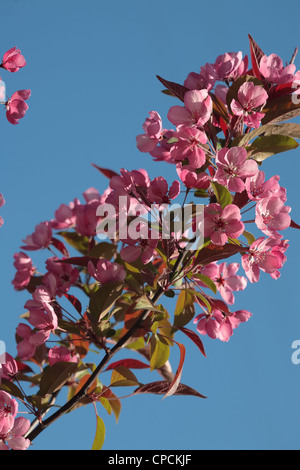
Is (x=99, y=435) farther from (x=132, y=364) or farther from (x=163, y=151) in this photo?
(x=163, y=151)

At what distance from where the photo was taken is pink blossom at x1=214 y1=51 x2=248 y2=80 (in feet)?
4.43

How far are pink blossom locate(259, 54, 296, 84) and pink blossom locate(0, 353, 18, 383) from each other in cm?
96

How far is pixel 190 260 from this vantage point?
1322 millimetres

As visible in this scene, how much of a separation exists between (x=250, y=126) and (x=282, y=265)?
0.33m

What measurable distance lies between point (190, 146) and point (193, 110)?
0.08 meters

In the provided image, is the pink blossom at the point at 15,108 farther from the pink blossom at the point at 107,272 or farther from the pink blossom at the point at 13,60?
the pink blossom at the point at 107,272

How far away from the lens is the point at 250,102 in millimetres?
1247

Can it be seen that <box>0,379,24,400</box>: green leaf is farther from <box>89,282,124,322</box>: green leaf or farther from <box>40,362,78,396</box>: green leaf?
<box>89,282,124,322</box>: green leaf

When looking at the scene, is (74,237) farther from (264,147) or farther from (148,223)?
(264,147)

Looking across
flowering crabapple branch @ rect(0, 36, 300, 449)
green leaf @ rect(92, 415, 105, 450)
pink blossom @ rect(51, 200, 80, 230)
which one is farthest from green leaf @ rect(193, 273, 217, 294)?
pink blossom @ rect(51, 200, 80, 230)

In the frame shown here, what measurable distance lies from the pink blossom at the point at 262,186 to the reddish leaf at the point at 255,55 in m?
0.29

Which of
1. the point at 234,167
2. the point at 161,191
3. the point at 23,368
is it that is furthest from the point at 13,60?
the point at 23,368

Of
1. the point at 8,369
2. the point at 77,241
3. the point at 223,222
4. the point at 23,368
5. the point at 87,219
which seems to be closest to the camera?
the point at 223,222
